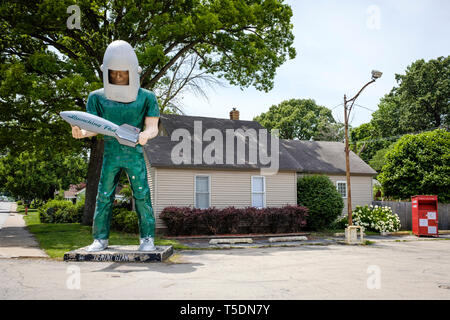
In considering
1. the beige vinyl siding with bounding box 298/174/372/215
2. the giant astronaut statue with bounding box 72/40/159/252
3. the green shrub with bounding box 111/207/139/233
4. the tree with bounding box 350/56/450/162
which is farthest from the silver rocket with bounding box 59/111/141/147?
the tree with bounding box 350/56/450/162

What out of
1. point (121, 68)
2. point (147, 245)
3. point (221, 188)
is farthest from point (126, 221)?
point (121, 68)

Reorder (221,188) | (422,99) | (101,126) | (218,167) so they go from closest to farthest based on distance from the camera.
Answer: (101,126) → (218,167) → (221,188) → (422,99)

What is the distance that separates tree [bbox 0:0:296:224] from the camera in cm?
1539

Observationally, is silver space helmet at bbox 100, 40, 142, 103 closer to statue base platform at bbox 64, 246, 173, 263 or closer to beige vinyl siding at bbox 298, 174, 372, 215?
statue base platform at bbox 64, 246, 173, 263

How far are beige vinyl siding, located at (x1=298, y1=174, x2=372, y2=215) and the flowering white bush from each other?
7.07ft

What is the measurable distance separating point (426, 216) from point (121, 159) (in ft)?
56.2

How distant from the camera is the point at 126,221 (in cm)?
1736

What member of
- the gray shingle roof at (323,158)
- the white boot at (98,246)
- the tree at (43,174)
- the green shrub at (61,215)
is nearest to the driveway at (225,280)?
the white boot at (98,246)

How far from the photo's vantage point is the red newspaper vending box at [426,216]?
19500 millimetres

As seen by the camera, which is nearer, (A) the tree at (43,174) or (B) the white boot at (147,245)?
(B) the white boot at (147,245)

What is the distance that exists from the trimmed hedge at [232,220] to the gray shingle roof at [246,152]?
7.23 feet

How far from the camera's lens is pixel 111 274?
6945 mm

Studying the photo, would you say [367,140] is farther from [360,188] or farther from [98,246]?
[98,246]

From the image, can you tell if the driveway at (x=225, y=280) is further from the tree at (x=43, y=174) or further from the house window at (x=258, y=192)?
the tree at (x=43, y=174)
